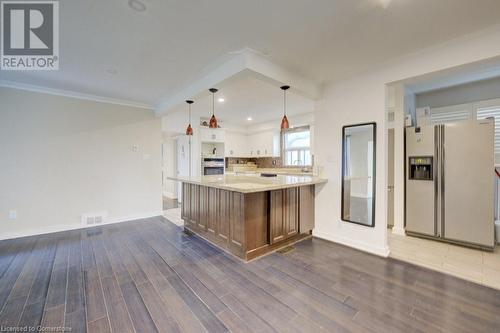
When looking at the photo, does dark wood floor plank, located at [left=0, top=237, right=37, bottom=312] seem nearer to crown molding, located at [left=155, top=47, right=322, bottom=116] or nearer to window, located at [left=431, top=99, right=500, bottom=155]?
crown molding, located at [left=155, top=47, right=322, bottom=116]

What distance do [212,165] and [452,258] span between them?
5.32 metres

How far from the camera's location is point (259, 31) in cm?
206

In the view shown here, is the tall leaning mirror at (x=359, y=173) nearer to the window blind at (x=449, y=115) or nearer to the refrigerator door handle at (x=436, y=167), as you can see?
the refrigerator door handle at (x=436, y=167)

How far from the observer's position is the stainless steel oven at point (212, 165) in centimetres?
613

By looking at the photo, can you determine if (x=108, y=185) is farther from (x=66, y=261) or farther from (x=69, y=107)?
(x=66, y=261)

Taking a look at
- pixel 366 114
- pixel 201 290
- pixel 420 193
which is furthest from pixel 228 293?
pixel 420 193

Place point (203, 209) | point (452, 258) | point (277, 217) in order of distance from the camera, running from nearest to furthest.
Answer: point (452, 258)
point (277, 217)
point (203, 209)

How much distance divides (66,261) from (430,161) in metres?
5.40

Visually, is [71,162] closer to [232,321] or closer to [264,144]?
[232,321]

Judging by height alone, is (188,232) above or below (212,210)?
below

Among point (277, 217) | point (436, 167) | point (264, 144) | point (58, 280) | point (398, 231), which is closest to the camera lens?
point (58, 280)

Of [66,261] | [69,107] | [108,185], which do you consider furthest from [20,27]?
[108,185]

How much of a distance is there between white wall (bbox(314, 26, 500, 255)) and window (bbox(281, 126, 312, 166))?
2.57 meters

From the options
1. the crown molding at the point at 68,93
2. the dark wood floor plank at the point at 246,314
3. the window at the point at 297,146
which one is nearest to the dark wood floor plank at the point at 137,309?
the dark wood floor plank at the point at 246,314
